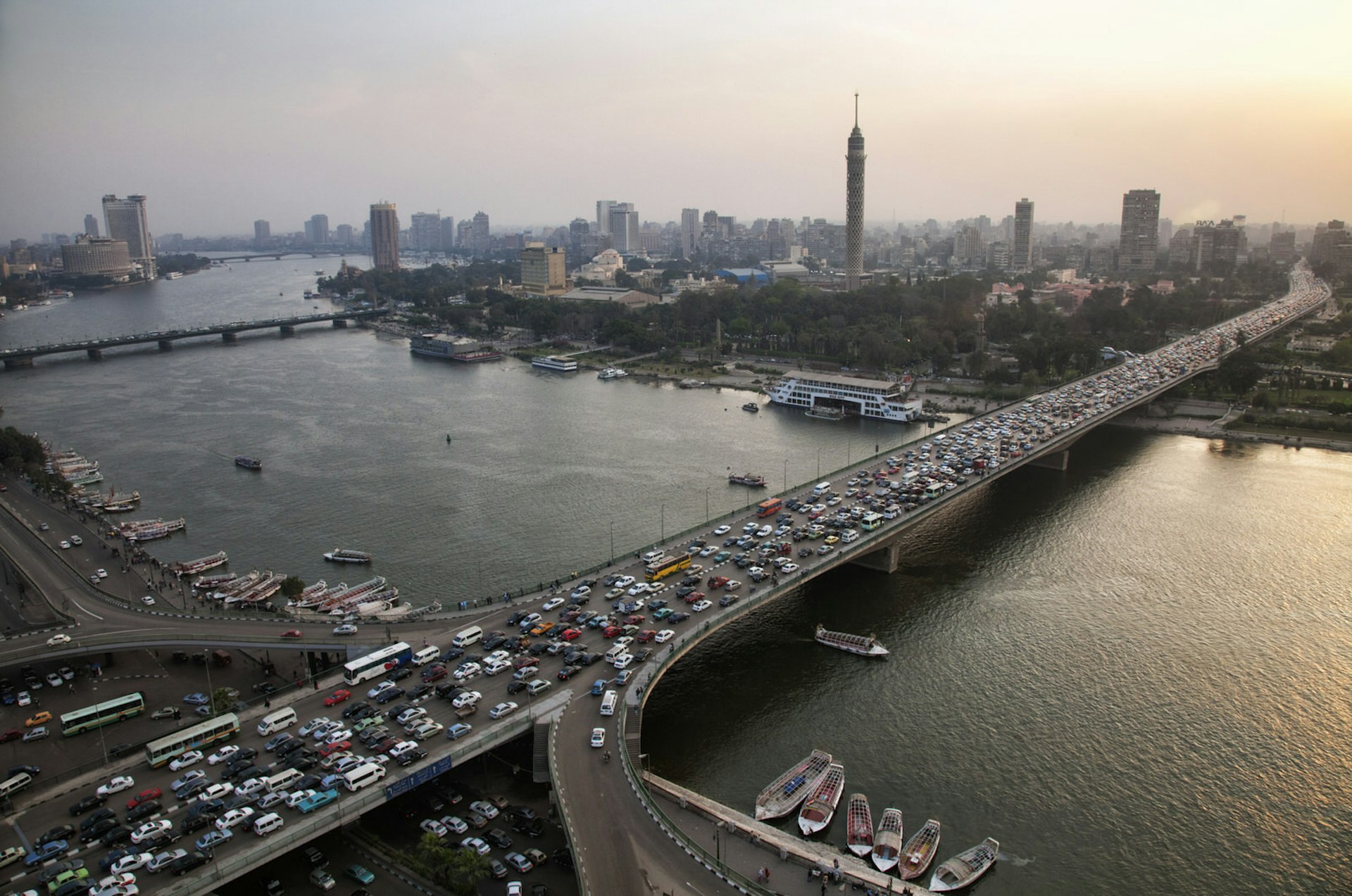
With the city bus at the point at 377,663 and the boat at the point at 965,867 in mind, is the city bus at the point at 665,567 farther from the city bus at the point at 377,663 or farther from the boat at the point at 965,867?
the boat at the point at 965,867

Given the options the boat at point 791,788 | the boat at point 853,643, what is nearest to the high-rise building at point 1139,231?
the boat at point 853,643

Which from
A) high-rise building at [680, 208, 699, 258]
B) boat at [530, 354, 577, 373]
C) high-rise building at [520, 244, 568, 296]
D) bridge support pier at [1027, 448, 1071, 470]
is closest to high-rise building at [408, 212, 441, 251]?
high-rise building at [680, 208, 699, 258]

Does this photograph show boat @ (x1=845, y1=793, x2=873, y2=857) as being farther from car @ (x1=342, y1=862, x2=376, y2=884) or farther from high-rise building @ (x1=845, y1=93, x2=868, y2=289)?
high-rise building @ (x1=845, y1=93, x2=868, y2=289)

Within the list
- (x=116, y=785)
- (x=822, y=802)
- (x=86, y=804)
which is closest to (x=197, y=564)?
(x=116, y=785)

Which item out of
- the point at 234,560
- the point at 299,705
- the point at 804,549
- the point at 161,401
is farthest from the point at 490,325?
the point at 299,705

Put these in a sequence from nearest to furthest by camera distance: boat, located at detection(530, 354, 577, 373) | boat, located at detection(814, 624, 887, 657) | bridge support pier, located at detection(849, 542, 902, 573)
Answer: boat, located at detection(814, 624, 887, 657) < bridge support pier, located at detection(849, 542, 902, 573) < boat, located at detection(530, 354, 577, 373)

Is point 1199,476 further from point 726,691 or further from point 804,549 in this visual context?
point 726,691
